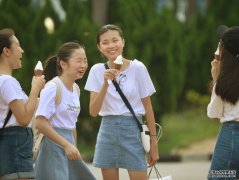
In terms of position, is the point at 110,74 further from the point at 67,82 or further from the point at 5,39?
the point at 5,39

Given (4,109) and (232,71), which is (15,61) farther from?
(232,71)

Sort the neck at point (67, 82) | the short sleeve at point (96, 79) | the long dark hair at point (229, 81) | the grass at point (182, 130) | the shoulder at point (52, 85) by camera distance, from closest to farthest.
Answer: the long dark hair at point (229, 81)
the shoulder at point (52, 85)
the neck at point (67, 82)
the short sleeve at point (96, 79)
the grass at point (182, 130)

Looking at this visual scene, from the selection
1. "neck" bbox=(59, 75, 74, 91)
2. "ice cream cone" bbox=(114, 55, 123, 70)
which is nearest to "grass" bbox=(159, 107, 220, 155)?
→ "ice cream cone" bbox=(114, 55, 123, 70)

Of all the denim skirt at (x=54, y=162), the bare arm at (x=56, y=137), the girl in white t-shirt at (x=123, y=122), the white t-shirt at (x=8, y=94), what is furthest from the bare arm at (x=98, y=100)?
the white t-shirt at (x=8, y=94)

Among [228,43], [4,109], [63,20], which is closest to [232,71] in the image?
[228,43]

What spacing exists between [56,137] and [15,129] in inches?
13.9

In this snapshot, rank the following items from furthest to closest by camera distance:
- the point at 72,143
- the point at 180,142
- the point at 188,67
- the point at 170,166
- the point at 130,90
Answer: the point at 188,67
the point at 180,142
the point at 170,166
the point at 130,90
the point at 72,143

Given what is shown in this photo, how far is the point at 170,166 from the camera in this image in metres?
16.5

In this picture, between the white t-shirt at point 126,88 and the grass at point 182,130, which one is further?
the grass at point 182,130

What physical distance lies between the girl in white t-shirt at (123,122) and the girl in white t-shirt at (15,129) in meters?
1.00

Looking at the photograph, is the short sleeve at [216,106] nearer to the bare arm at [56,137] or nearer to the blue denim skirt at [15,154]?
the bare arm at [56,137]

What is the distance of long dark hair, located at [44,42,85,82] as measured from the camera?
274 inches

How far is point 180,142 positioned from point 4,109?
49.4 feet

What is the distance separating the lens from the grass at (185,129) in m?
21.0
